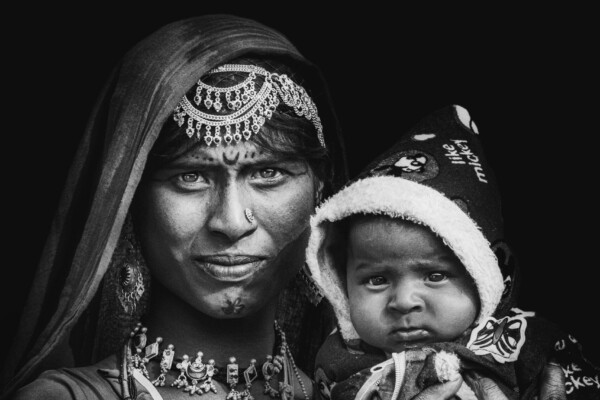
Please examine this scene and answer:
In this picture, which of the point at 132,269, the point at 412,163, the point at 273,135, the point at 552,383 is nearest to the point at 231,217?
the point at 273,135

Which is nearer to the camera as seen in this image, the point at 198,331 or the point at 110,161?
the point at 110,161

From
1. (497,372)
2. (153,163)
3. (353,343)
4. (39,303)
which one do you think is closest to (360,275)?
(353,343)

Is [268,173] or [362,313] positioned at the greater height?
[268,173]

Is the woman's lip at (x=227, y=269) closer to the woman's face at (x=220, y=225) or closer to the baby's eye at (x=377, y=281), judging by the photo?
the woman's face at (x=220, y=225)

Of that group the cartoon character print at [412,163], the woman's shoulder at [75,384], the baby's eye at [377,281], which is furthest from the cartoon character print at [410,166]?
the woman's shoulder at [75,384]

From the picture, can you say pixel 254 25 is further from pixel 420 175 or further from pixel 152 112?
pixel 420 175

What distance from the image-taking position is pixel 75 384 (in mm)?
3408

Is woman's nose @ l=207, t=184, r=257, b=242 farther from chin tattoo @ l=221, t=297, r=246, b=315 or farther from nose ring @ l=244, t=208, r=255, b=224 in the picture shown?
chin tattoo @ l=221, t=297, r=246, b=315

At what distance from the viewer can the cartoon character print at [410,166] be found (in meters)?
3.32

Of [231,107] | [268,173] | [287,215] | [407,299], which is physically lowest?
[407,299]

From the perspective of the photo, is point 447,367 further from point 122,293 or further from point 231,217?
point 122,293

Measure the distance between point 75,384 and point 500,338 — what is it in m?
1.05

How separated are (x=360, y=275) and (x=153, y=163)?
64 centimetres

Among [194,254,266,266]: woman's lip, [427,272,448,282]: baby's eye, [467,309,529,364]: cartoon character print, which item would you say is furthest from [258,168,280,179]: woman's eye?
[467,309,529,364]: cartoon character print
